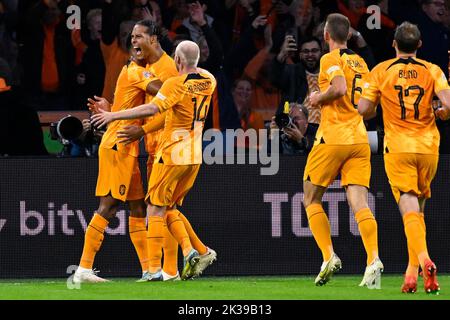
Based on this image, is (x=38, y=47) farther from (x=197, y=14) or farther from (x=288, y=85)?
(x=288, y=85)

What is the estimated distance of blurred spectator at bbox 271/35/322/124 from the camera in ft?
44.1

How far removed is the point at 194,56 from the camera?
418 inches

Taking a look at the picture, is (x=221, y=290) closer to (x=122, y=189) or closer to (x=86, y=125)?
(x=122, y=189)

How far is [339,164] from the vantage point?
10.1 metres

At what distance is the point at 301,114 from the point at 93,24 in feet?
10.5

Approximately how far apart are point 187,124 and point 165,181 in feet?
1.75

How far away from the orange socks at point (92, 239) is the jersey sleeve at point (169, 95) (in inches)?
48.9

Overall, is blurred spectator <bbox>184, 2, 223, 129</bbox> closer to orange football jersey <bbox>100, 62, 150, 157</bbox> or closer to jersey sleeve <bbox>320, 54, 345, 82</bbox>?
orange football jersey <bbox>100, 62, 150, 157</bbox>

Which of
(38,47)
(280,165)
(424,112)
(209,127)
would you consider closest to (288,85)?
(209,127)

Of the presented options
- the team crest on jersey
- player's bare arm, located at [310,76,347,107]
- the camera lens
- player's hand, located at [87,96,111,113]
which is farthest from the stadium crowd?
player's bare arm, located at [310,76,347,107]

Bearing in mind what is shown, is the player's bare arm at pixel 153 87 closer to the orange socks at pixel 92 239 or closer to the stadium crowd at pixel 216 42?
the orange socks at pixel 92 239

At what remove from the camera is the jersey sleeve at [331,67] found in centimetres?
987

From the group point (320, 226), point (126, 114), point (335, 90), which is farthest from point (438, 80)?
point (126, 114)

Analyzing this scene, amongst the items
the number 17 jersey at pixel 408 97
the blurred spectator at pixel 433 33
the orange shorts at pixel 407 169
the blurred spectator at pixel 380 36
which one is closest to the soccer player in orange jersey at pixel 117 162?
the number 17 jersey at pixel 408 97
